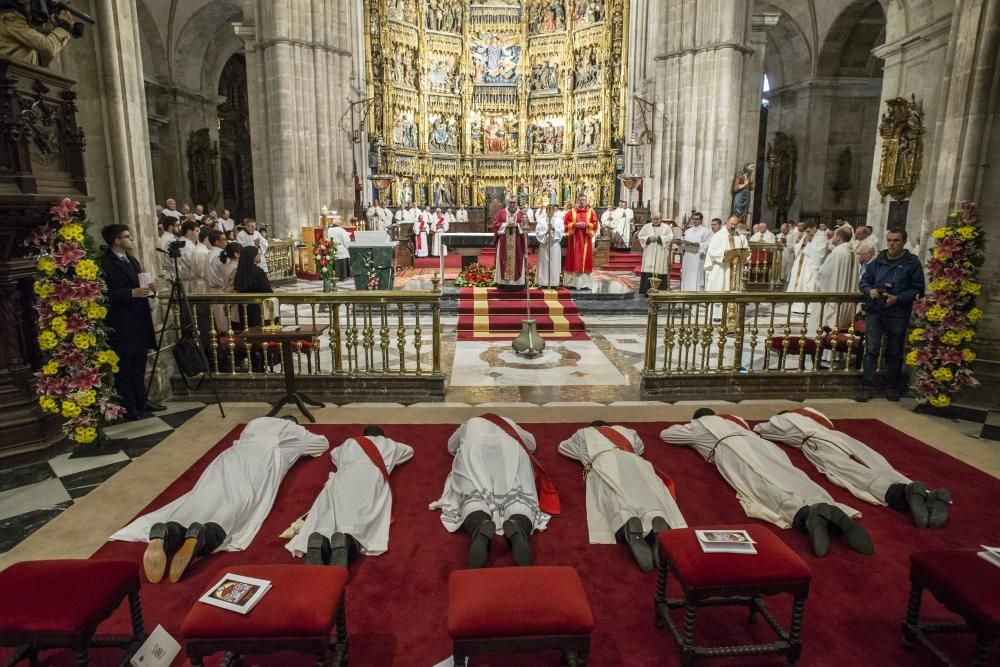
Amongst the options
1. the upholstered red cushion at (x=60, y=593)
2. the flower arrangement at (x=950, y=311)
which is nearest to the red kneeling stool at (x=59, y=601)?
the upholstered red cushion at (x=60, y=593)

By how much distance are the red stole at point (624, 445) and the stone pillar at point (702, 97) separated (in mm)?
13366

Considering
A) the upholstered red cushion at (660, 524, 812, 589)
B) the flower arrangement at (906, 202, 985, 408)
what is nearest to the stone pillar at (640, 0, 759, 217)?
the flower arrangement at (906, 202, 985, 408)

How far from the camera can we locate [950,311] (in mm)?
6000

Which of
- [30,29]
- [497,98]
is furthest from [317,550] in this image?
[497,98]

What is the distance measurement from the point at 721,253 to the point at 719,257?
88mm

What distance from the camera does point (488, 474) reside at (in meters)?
3.76

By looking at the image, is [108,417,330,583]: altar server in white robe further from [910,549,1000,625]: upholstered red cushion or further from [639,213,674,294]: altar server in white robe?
[639,213,674,294]: altar server in white robe

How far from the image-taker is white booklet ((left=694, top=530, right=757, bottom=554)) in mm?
2592

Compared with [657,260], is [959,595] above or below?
below

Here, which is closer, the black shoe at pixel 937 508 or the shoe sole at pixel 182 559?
the shoe sole at pixel 182 559

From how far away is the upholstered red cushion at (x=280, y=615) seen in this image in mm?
2152

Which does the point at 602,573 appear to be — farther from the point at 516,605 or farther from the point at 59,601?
the point at 59,601

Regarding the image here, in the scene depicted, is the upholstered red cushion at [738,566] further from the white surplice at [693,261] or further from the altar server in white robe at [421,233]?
the altar server in white robe at [421,233]

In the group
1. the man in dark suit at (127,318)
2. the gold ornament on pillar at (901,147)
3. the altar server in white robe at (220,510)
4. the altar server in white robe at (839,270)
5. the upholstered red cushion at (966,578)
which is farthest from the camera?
the gold ornament on pillar at (901,147)
